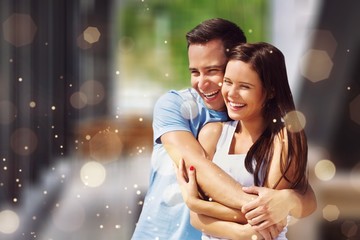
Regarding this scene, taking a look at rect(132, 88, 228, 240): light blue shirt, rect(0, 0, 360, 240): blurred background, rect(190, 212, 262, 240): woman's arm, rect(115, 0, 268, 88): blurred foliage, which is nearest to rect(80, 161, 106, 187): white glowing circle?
rect(0, 0, 360, 240): blurred background

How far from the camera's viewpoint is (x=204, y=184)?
97 cm

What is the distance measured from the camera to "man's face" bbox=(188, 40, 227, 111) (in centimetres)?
96

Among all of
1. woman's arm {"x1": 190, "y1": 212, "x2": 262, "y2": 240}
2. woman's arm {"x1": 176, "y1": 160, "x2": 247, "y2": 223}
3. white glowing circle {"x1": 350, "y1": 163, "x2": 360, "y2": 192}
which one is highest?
woman's arm {"x1": 176, "y1": 160, "x2": 247, "y2": 223}

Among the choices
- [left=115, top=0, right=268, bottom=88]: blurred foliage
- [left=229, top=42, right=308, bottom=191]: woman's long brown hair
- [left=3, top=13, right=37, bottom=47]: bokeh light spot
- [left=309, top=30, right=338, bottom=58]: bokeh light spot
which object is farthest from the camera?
[left=3, top=13, right=37, bottom=47]: bokeh light spot

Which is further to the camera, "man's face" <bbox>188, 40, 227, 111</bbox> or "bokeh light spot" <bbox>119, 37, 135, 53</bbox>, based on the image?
"bokeh light spot" <bbox>119, 37, 135, 53</bbox>

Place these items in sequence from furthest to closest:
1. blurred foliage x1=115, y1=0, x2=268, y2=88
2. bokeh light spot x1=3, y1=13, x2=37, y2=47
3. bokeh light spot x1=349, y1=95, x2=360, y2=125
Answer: bokeh light spot x1=3, y1=13, x2=37, y2=47 → bokeh light spot x1=349, y1=95, x2=360, y2=125 → blurred foliage x1=115, y1=0, x2=268, y2=88

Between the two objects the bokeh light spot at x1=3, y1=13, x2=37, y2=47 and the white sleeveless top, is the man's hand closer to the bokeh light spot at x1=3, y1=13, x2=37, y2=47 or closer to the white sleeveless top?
the white sleeveless top

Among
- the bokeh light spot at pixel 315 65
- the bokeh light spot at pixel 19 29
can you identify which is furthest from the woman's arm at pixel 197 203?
the bokeh light spot at pixel 19 29

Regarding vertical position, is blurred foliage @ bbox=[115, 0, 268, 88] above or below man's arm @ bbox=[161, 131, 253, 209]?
above

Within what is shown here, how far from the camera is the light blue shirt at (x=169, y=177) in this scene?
3.25ft

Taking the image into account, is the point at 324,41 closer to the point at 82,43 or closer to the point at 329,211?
the point at 329,211

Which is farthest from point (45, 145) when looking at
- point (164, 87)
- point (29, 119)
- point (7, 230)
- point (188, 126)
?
point (188, 126)

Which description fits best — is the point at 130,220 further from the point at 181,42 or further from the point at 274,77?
the point at 274,77

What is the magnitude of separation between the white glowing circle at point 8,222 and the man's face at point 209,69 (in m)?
0.92
